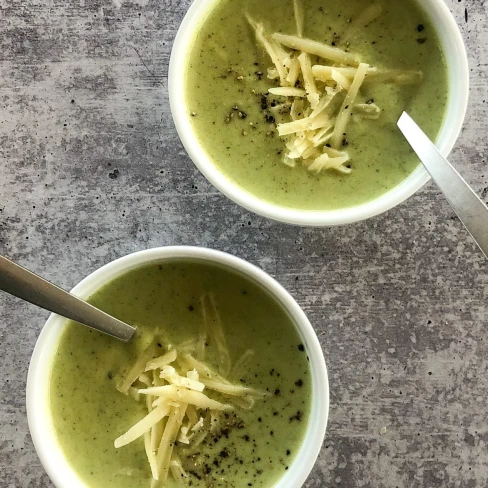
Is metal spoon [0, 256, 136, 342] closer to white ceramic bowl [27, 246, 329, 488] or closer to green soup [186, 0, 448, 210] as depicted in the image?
white ceramic bowl [27, 246, 329, 488]

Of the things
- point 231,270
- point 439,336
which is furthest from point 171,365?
point 439,336

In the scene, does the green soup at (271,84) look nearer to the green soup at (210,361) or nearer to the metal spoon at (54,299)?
the green soup at (210,361)

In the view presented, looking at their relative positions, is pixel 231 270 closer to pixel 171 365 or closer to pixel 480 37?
pixel 171 365

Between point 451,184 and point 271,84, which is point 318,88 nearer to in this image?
point 271,84

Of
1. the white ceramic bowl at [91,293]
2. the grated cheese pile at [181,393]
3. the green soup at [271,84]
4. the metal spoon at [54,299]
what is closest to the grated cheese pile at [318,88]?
the green soup at [271,84]

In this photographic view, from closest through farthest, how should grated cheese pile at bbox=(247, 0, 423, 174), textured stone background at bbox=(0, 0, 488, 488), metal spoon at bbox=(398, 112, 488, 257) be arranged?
metal spoon at bbox=(398, 112, 488, 257), grated cheese pile at bbox=(247, 0, 423, 174), textured stone background at bbox=(0, 0, 488, 488)

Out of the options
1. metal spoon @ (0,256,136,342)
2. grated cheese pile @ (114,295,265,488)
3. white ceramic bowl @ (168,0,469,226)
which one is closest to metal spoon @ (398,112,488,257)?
white ceramic bowl @ (168,0,469,226)

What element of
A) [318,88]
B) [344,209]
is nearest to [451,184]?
[344,209]
